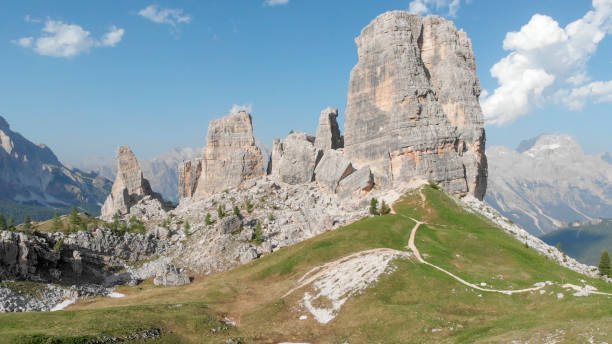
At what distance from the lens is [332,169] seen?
394ft

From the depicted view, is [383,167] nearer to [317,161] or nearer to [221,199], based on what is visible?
[317,161]

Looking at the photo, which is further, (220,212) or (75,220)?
(220,212)

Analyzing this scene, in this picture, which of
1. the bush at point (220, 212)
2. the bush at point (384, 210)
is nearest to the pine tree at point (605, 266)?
the bush at point (384, 210)

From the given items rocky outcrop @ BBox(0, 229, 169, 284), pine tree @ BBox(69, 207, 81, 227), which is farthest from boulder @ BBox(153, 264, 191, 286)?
pine tree @ BBox(69, 207, 81, 227)

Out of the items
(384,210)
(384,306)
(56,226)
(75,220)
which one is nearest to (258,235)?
(384,210)

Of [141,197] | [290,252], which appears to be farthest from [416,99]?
[141,197]

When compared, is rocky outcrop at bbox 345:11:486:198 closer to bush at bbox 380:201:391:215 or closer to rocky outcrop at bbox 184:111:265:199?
bush at bbox 380:201:391:215

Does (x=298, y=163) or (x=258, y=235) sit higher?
(x=298, y=163)

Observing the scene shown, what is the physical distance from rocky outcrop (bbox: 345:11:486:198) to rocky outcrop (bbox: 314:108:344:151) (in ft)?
46.1

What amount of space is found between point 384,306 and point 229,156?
94.4m

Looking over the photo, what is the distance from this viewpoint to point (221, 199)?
12519cm

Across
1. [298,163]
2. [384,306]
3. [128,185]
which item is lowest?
[384,306]

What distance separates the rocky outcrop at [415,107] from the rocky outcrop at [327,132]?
46.1 feet

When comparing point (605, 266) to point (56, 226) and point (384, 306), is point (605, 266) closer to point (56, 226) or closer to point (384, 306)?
point (384, 306)
